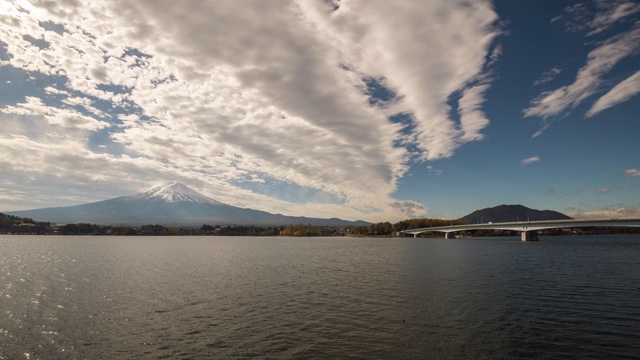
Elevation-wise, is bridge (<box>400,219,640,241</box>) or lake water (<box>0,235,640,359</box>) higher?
bridge (<box>400,219,640,241</box>)

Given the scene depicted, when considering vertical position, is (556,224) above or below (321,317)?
above

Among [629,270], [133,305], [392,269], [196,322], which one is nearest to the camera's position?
[196,322]

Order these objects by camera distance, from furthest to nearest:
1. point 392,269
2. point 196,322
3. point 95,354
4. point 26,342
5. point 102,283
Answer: point 392,269 → point 102,283 → point 196,322 → point 26,342 → point 95,354

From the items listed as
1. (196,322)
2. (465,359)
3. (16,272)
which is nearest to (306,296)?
(196,322)

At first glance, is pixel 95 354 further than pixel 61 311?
No

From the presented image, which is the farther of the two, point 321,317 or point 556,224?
point 556,224

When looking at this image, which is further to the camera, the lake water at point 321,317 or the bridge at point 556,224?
the bridge at point 556,224

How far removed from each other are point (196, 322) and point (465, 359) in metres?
20.7

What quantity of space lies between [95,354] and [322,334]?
14980 millimetres

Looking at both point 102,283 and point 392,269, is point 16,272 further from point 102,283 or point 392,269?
point 392,269

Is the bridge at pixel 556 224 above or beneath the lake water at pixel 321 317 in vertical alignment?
above

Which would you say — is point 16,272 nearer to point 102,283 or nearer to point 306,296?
point 102,283

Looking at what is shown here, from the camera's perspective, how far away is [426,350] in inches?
867

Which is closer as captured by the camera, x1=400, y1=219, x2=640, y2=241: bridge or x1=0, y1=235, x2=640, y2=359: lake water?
x1=0, y1=235, x2=640, y2=359: lake water
